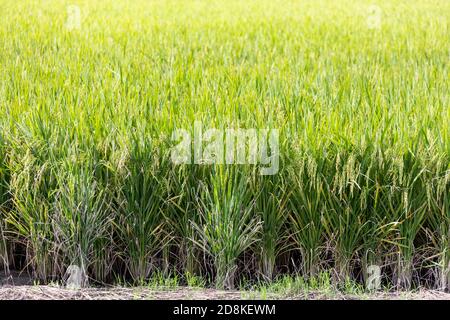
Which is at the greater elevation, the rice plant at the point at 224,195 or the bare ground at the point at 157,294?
the rice plant at the point at 224,195

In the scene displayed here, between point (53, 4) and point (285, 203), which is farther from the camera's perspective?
point (53, 4)

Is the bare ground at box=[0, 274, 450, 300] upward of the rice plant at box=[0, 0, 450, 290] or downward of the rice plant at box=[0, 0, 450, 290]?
downward

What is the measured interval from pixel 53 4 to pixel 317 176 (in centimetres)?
627

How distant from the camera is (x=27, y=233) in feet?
10.3

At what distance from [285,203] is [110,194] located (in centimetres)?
69

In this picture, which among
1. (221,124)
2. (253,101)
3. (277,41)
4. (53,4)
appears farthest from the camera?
(53,4)

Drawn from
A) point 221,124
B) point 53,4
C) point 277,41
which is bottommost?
point 221,124

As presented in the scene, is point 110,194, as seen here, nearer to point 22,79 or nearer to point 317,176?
point 317,176

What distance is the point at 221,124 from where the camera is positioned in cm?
324

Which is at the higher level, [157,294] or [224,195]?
[224,195]

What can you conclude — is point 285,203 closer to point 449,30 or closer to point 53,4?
point 449,30

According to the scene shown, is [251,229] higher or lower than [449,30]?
lower

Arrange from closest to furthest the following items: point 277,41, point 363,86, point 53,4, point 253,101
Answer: point 253,101, point 363,86, point 277,41, point 53,4

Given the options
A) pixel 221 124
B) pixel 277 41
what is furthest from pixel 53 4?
pixel 221 124
